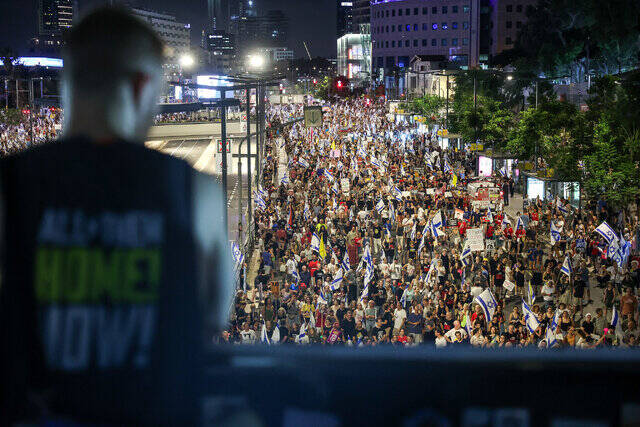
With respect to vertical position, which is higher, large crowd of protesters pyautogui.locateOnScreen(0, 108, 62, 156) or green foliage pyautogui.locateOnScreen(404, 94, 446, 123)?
green foliage pyautogui.locateOnScreen(404, 94, 446, 123)

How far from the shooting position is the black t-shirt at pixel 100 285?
6.55ft

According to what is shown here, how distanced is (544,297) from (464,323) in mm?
4619

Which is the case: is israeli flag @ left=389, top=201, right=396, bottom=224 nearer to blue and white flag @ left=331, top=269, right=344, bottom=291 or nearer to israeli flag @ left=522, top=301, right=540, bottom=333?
blue and white flag @ left=331, top=269, right=344, bottom=291

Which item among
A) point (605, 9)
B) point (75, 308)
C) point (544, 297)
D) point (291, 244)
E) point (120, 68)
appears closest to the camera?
point (75, 308)

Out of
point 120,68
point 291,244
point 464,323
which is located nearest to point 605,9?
point 291,244

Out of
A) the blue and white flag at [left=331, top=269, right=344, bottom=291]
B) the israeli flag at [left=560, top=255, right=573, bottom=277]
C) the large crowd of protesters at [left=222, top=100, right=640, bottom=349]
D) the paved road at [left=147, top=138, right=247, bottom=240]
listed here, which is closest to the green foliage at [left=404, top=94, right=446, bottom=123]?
the paved road at [left=147, top=138, right=247, bottom=240]

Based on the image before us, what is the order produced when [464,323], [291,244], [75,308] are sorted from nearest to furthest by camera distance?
[75,308] → [464,323] → [291,244]

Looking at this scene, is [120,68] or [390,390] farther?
[120,68]

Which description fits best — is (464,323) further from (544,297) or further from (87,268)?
(87,268)

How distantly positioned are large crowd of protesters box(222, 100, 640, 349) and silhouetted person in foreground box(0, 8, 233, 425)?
41.6ft

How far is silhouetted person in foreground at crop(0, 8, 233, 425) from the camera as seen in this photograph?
1995 millimetres

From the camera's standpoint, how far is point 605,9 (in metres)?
52.1

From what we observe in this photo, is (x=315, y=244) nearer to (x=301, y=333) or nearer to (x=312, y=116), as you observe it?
(x=301, y=333)

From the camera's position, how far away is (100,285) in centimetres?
203
